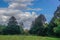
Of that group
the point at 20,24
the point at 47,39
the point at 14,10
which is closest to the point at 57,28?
the point at 47,39

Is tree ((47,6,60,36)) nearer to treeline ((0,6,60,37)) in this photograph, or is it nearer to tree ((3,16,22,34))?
treeline ((0,6,60,37))

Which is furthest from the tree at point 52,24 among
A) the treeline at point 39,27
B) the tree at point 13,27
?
the tree at point 13,27

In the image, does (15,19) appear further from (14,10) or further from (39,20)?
(39,20)

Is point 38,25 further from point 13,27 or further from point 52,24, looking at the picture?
point 13,27

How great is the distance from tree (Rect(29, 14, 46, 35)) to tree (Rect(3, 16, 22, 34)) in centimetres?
16

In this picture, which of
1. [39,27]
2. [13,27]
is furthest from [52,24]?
[13,27]

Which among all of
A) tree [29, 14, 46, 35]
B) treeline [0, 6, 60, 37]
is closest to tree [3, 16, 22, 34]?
treeline [0, 6, 60, 37]

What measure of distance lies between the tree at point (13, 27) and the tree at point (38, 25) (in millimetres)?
162

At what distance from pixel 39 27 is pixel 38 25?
0.03m

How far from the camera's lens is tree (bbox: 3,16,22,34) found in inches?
72.9

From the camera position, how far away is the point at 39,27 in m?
1.87

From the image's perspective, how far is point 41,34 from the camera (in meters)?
1.84

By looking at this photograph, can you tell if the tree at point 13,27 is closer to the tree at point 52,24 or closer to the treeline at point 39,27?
the treeline at point 39,27

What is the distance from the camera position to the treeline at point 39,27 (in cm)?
185
